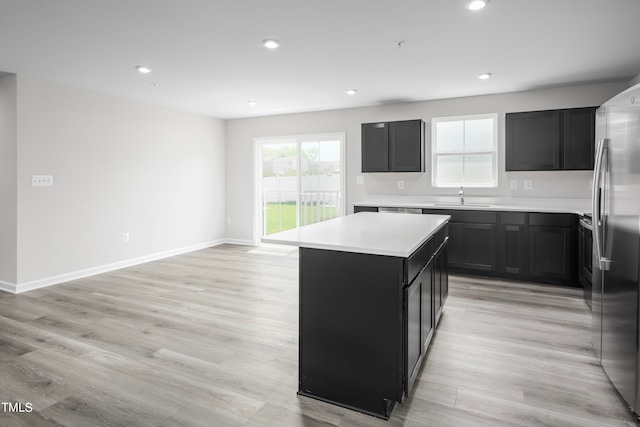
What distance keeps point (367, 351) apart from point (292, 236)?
740mm

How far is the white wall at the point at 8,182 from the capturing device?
4121 millimetres

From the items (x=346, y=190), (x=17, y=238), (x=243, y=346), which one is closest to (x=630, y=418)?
(x=243, y=346)

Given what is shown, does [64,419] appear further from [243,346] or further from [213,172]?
[213,172]

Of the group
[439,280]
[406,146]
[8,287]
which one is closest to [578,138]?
[406,146]

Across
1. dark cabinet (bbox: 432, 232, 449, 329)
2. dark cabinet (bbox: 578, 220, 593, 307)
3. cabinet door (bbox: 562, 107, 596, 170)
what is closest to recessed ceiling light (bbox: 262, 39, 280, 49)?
dark cabinet (bbox: 432, 232, 449, 329)

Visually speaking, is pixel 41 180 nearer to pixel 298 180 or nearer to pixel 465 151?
pixel 298 180

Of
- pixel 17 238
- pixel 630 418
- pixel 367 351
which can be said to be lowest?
pixel 630 418

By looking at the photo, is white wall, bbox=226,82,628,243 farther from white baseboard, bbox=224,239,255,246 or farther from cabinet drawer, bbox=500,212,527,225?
cabinet drawer, bbox=500,212,527,225

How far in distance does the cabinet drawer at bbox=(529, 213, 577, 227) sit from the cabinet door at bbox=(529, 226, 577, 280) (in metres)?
0.05

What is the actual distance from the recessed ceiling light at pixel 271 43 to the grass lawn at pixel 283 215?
11.9ft

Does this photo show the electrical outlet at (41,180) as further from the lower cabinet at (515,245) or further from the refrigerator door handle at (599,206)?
the refrigerator door handle at (599,206)

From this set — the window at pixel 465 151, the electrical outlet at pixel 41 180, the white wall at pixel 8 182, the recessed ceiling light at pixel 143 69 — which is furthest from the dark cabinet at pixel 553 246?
the white wall at pixel 8 182

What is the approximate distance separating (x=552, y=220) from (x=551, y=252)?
0.37m

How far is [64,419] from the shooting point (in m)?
1.90
